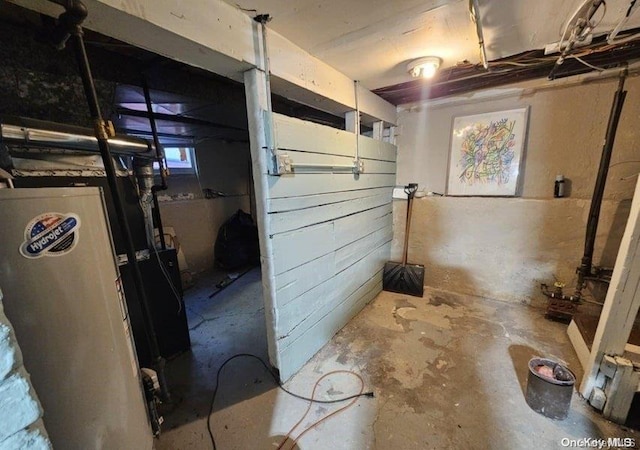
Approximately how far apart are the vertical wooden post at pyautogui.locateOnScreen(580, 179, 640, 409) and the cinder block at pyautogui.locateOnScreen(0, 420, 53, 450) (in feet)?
7.76

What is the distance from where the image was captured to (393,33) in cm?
147

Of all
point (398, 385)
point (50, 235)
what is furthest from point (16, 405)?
point (398, 385)

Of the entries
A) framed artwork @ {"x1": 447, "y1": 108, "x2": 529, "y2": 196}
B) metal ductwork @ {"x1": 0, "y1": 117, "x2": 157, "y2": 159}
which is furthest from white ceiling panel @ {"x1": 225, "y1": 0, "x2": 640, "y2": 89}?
metal ductwork @ {"x1": 0, "y1": 117, "x2": 157, "y2": 159}

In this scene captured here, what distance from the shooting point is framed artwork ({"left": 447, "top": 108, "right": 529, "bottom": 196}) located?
7.77ft

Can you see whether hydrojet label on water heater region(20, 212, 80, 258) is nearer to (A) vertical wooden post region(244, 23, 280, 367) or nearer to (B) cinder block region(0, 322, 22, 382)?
(B) cinder block region(0, 322, 22, 382)

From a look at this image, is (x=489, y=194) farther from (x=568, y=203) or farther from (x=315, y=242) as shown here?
(x=315, y=242)

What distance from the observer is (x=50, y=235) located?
714 millimetres

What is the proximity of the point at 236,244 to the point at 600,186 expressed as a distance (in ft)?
13.5

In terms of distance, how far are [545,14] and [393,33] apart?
80 cm

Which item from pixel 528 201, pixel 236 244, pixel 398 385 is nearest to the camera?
pixel 398 385

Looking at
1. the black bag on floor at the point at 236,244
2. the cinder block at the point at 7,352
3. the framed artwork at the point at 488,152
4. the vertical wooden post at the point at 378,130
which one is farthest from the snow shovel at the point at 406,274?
the cinder block at the point at 7,352

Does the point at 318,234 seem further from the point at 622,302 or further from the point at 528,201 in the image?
the point at 528,201

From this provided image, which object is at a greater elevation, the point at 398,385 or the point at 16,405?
the point at 16,405

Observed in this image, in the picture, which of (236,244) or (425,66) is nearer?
(425,66)
